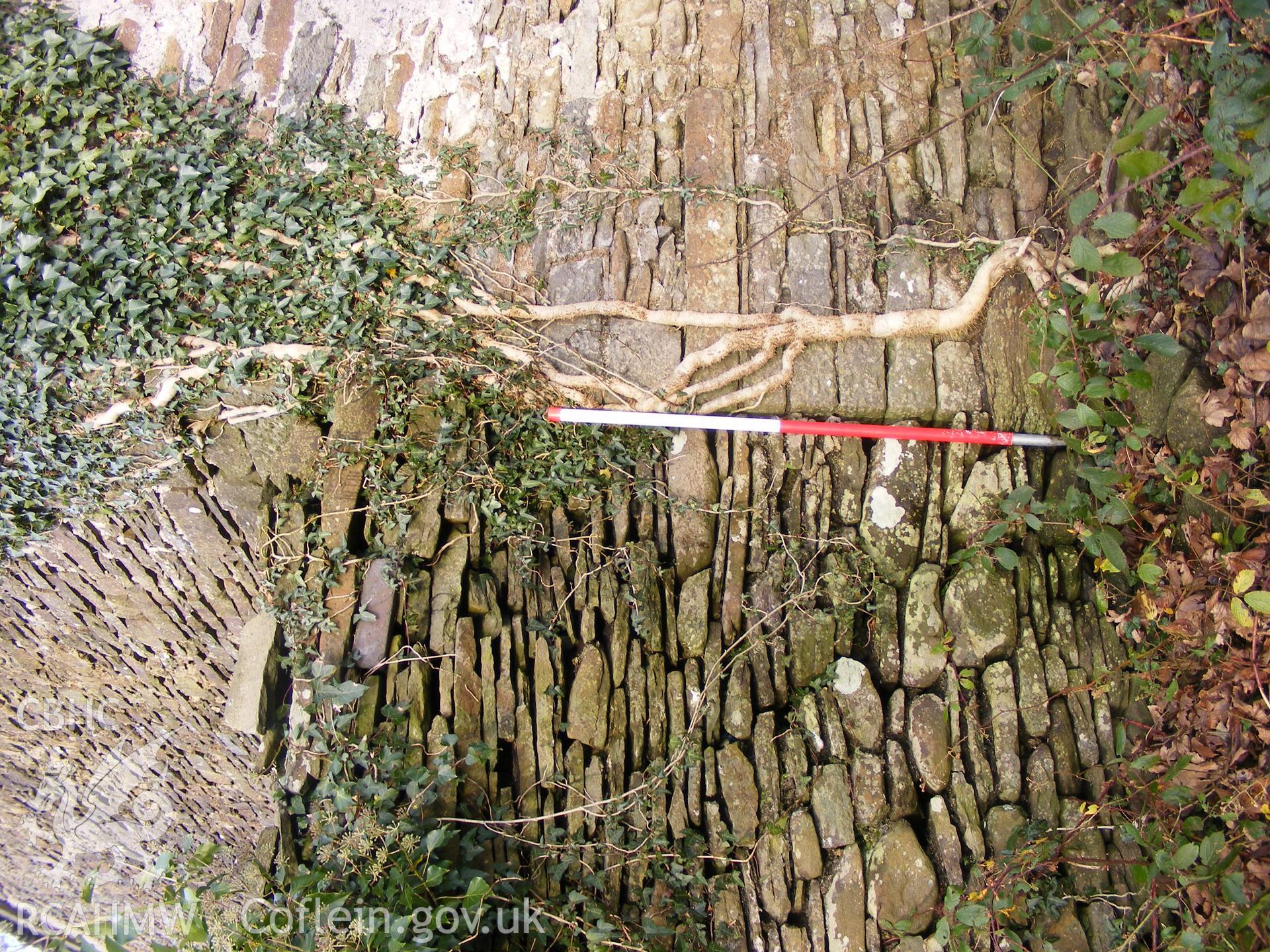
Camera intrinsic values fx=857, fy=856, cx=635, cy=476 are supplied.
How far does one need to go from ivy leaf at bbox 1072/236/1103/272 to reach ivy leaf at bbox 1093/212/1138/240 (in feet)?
0.32

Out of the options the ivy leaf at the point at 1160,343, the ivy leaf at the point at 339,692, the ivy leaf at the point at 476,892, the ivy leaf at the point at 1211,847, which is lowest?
the ivy leaf at the point at 476,892

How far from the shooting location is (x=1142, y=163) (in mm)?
2420

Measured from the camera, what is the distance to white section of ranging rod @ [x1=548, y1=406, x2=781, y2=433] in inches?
148

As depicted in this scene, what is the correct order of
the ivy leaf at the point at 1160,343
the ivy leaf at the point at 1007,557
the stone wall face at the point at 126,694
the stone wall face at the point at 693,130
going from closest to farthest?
1. the ivy leaf at the point at 1160,343
2. the ivy leaf at the point at 1007,557
3. the stone wall face at the point at 693,130
4. the stone wall face at the point at 126,694

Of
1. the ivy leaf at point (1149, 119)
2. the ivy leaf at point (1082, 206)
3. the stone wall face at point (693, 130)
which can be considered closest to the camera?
the ivy leaf at point (1149, 119)

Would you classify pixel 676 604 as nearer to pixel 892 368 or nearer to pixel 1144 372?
pixel 892 368

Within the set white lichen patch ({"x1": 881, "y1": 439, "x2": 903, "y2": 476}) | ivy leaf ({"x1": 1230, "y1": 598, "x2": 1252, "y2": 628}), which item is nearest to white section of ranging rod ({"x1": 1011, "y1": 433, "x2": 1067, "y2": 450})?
white lichen patch ({"x1": 881, "y1": 439, "x2": 903, "y2": 476})

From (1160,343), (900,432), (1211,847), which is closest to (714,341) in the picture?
(900,432)

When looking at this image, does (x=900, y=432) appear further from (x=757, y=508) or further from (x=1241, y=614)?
(x=1241, y=614)

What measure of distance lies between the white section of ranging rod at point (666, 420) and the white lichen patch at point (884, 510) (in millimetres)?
535

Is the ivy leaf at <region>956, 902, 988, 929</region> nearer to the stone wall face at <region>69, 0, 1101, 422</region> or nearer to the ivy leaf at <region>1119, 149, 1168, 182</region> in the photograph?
the stone wall face at <region>69, 0, 1101, 422</region>

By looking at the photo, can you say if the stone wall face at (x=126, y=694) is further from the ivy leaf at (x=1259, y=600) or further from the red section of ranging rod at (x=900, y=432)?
the ivy leaf at (x=1259, y=600)

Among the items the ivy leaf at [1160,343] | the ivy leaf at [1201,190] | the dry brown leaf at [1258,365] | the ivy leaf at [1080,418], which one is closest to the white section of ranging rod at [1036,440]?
the ivy leaf at [1080,418]

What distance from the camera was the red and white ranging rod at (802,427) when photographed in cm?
373
